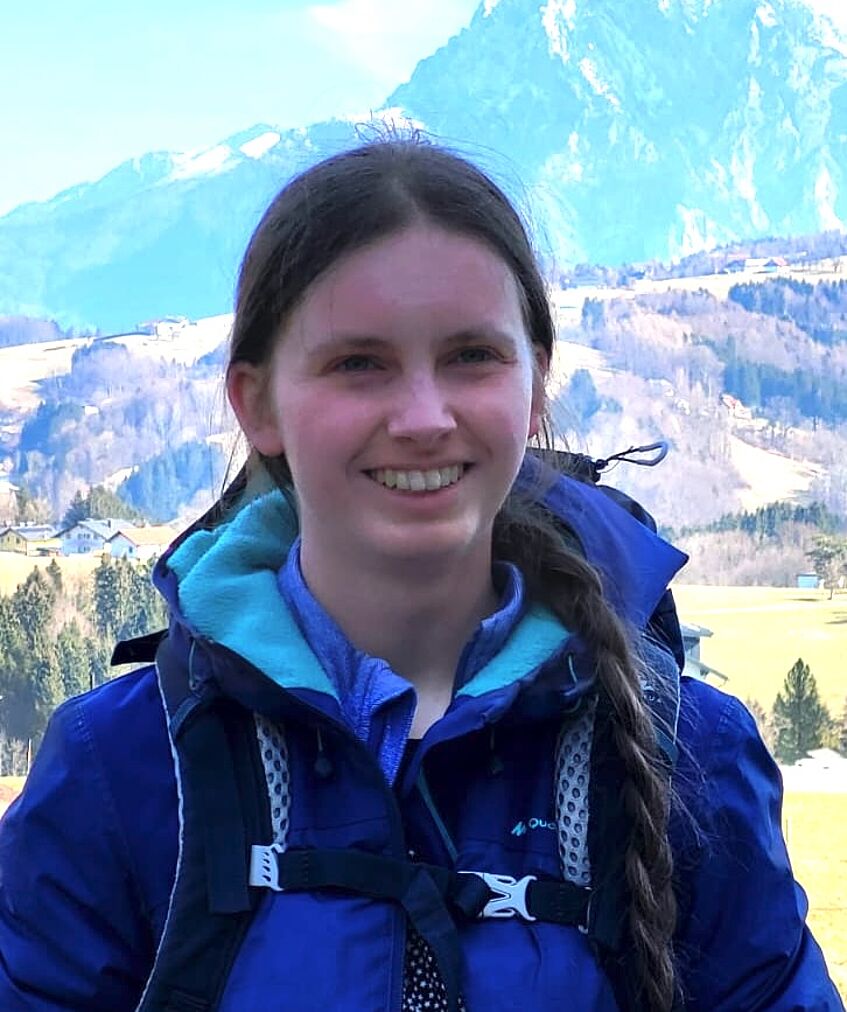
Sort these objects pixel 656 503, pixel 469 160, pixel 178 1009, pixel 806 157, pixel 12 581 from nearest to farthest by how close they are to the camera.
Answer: pixel 178 1009, pixel 469 160, pixel 12 581, pixel 656 503, pixel 806 157

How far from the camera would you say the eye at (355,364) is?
58 centimetres

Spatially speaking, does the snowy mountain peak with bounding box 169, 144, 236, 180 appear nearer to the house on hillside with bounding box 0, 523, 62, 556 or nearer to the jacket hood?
the house on hillside with bounding box 0, 523, 62, 556

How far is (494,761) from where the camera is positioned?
0.58m

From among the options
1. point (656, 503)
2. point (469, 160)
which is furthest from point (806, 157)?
point (469, 160)

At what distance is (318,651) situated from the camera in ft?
2.05

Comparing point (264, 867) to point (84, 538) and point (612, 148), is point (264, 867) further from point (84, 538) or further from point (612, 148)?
point (612, 148)

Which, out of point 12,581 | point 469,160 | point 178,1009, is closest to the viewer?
point 178,1009

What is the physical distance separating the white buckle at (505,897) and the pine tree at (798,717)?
2024 millimetres

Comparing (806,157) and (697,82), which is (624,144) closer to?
(697,82)

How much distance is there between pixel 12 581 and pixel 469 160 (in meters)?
2.33

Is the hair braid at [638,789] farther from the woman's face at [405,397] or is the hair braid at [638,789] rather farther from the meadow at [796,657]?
the meadow at [796,657]

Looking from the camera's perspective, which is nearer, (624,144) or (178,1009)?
(178,1009)

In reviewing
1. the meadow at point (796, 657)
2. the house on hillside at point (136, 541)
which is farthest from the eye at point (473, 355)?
the house on hillside at point (136, 541)

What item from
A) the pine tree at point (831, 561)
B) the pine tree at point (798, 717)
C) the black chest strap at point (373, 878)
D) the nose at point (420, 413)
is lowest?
the pine tree at point (798, 717)
